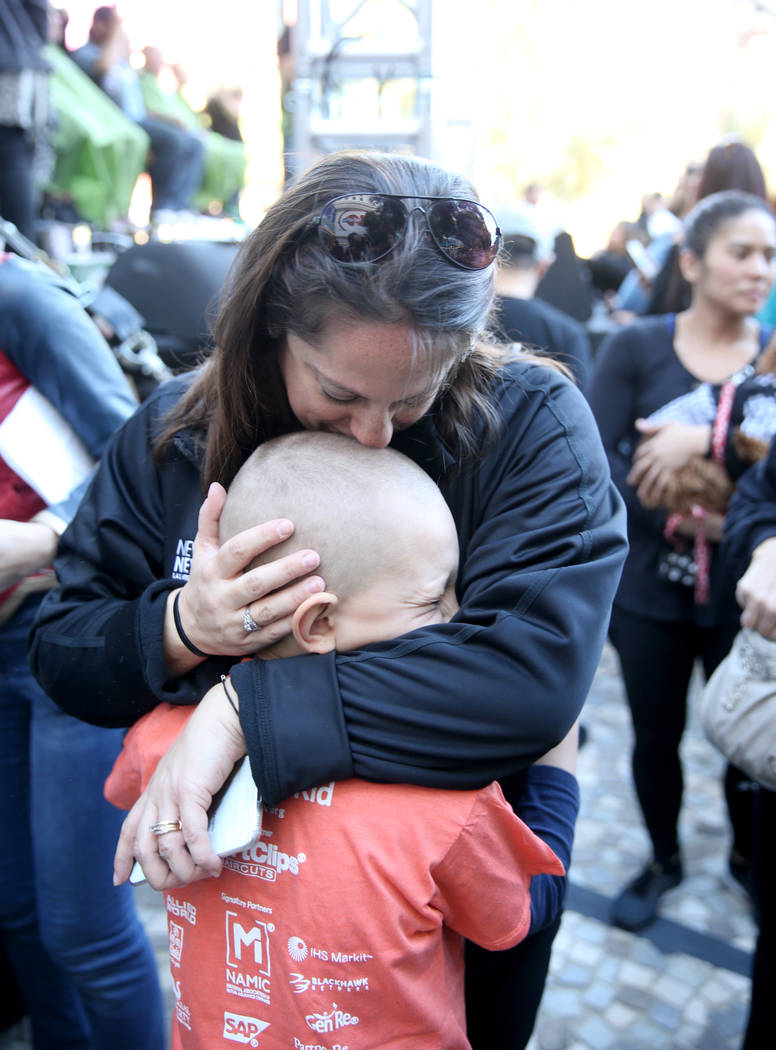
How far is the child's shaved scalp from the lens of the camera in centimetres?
122

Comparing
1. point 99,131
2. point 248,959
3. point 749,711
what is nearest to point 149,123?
point 99,131

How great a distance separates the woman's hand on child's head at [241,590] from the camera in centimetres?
120

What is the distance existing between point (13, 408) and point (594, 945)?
247 centimetres

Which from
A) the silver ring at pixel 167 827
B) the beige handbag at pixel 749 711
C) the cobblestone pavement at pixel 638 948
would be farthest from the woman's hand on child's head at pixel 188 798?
the cobblestone pavement at pixel 638 948

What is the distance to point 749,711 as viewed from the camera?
5.95 feet

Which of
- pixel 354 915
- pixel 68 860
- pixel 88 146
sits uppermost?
pixel 88 146

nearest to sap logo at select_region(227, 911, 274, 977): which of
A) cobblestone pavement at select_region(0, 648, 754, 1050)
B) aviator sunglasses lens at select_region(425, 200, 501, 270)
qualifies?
aviator sunglasses lens at select_region(425, 200, 501, 270)

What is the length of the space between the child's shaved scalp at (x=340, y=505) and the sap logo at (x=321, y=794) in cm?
26

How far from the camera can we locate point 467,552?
4.48ft

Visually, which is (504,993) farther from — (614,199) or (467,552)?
(614,199)

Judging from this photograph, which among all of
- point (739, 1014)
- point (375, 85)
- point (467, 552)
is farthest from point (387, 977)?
point (375, 85)

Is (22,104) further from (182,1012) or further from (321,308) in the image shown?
(182,1012)

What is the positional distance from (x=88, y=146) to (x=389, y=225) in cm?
562

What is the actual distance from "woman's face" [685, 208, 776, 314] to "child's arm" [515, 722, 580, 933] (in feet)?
6.83
